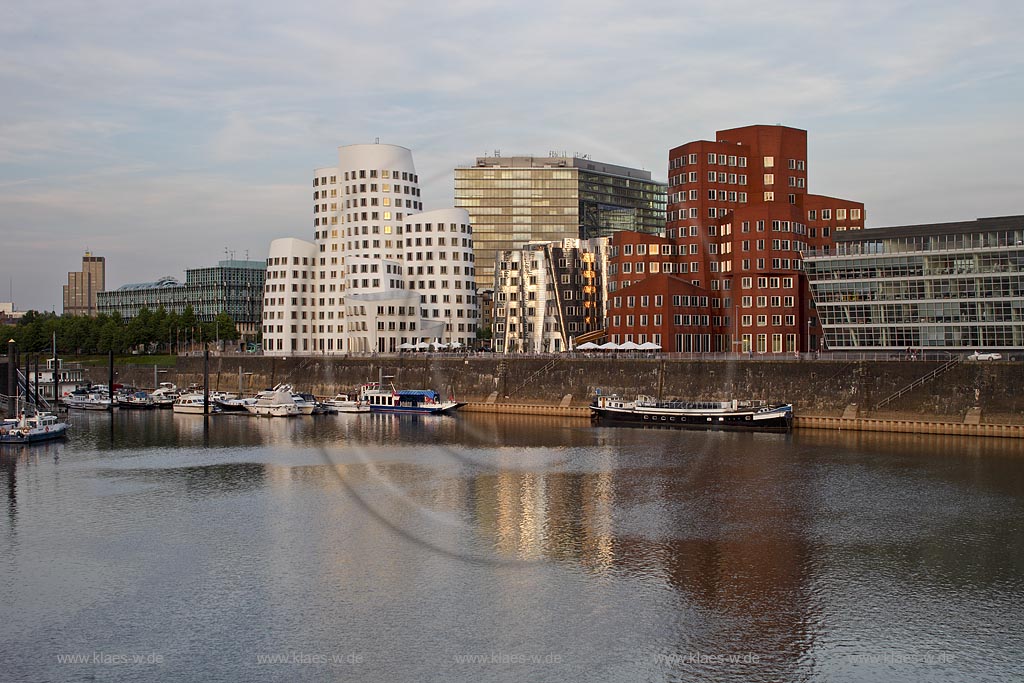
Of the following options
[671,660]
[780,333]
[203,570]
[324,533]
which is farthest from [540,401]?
[671,660]

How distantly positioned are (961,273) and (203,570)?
323 ft

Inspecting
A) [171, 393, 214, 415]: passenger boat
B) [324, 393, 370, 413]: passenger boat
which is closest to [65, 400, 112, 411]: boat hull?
[171, 393, 214, 415]: passenger boat

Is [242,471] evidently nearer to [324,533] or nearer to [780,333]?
[324,533]

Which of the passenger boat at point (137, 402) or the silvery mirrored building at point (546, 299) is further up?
the silvery mirrored building at point (546, 299)

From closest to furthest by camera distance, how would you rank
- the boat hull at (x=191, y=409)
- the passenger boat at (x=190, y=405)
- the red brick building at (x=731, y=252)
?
the red brick building at (x=731, y=252), the boat hull at (x=191, y=409), the passenger boat at (x=190, y=405)

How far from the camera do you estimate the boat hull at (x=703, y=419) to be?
112m

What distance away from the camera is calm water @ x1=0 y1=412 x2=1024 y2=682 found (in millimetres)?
40250

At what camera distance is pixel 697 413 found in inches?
4628

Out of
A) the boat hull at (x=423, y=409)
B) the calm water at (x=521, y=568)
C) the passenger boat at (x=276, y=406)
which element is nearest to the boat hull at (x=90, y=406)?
the passenger boat at (x=276, y=406)

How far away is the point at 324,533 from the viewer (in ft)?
201

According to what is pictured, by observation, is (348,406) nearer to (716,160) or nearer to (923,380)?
(716,160)

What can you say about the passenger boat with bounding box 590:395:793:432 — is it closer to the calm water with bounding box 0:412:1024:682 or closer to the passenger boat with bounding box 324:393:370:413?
the calm water with bounding box 0:412:1024:682

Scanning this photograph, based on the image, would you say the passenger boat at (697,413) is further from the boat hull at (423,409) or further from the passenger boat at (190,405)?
the passenger boat at (190,405)

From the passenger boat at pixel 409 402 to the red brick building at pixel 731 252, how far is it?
28.7m
